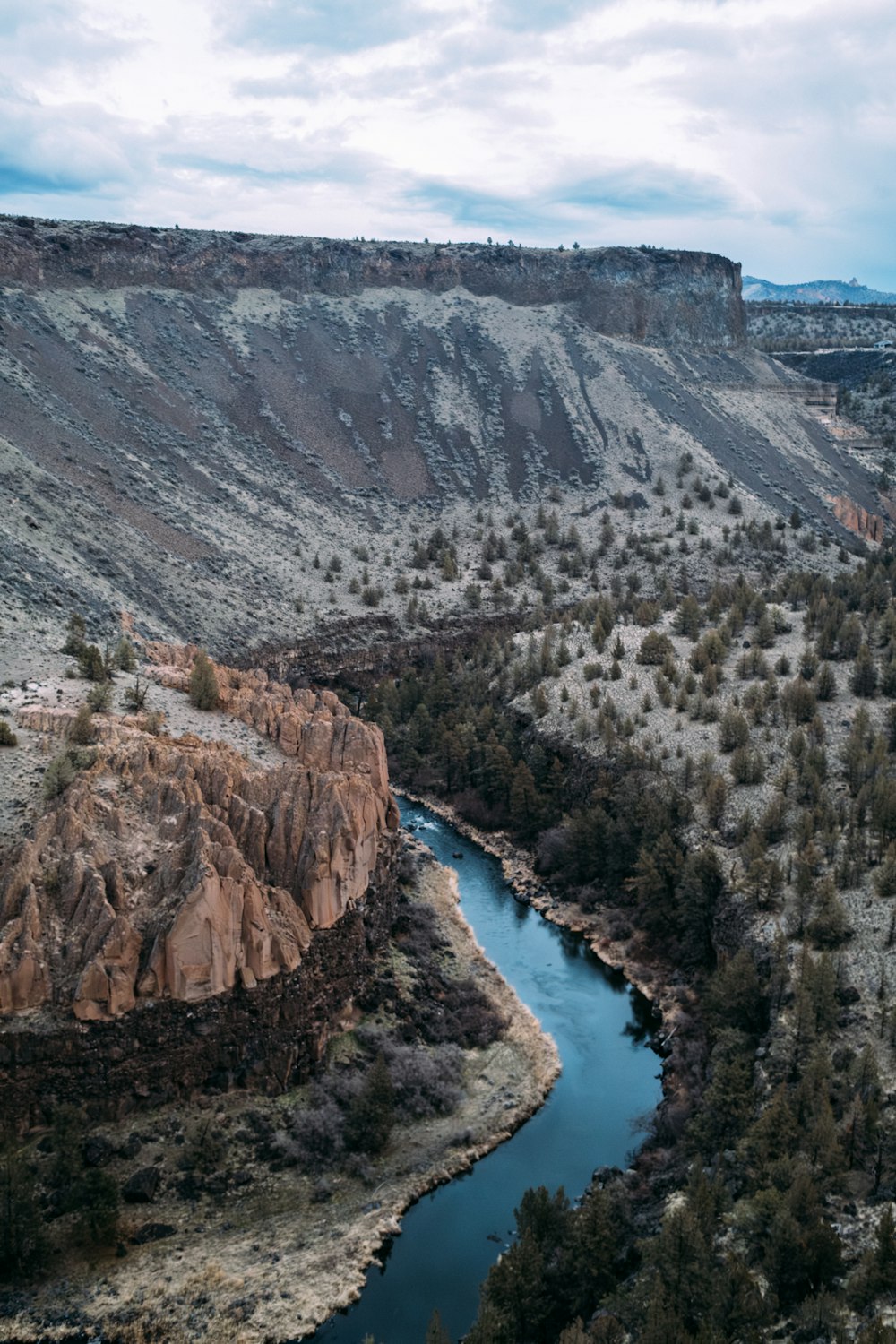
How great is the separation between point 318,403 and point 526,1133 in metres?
77.2

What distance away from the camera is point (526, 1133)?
119ft

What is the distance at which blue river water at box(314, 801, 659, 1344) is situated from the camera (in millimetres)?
30031

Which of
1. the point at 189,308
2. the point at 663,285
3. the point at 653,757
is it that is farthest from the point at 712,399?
the point at 653,757

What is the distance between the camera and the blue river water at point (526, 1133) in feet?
98.5

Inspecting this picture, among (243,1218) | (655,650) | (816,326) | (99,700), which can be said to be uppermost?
(816,326)

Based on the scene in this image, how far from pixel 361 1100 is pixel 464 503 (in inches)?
2779

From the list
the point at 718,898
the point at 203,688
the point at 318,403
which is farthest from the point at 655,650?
the point at 318,403

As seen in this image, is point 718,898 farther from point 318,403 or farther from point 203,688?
point 318,403

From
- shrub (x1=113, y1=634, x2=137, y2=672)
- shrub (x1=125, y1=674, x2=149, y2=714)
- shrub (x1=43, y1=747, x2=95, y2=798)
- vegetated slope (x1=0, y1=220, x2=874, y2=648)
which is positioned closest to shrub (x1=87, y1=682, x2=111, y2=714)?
shrub (x1=125, y1=674, x2=149, y2=714)

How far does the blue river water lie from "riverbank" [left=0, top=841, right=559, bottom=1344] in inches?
22.2

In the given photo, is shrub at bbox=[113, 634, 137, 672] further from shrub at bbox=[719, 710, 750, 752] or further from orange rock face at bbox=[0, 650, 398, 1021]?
shrub at bbox=[719, 710, 750, 752]

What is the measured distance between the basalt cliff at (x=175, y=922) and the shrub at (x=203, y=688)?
4.70 metres

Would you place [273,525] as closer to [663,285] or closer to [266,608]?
[266,608]

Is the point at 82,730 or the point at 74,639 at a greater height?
the point at 74,639
